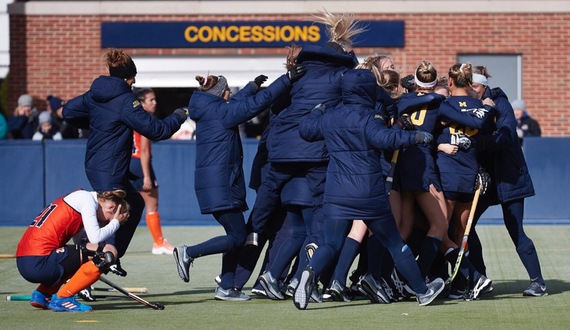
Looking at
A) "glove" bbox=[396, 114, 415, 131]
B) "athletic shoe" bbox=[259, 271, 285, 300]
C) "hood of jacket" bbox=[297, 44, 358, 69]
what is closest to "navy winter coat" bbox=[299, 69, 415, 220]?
"glove" bbox=[396, 114, 415, 131]

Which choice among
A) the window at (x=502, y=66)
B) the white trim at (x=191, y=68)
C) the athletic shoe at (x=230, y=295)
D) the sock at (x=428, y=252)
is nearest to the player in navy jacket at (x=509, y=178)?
the sock at (x=428, y=252)

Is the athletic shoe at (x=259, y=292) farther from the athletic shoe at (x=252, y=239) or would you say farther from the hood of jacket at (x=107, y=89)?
the hood of jacket at (x=107, y=89)

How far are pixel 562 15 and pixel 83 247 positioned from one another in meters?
15.8

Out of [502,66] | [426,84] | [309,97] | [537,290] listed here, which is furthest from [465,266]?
[502,66]

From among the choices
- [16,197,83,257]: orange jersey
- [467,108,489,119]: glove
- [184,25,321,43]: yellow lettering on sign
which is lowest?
[16,197,83,257]: orange jersey

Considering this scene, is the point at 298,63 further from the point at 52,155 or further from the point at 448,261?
the point at 52,155

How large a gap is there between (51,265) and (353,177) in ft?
7.50

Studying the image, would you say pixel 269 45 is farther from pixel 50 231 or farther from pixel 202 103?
pixel 50 231

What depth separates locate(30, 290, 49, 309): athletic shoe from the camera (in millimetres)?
9320

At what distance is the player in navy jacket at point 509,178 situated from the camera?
387 inches

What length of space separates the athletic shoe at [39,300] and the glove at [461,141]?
3.31 m

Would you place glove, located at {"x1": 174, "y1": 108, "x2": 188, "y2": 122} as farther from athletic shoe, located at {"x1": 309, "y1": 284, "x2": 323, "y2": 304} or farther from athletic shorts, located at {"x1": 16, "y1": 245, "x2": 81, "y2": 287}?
athletic shoe, located at {"x1": 309, "y1": 284, "x2": 323, "y2": 304}

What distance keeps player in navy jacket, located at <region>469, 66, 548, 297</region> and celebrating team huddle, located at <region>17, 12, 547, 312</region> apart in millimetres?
11

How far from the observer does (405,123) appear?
9.24 meters
